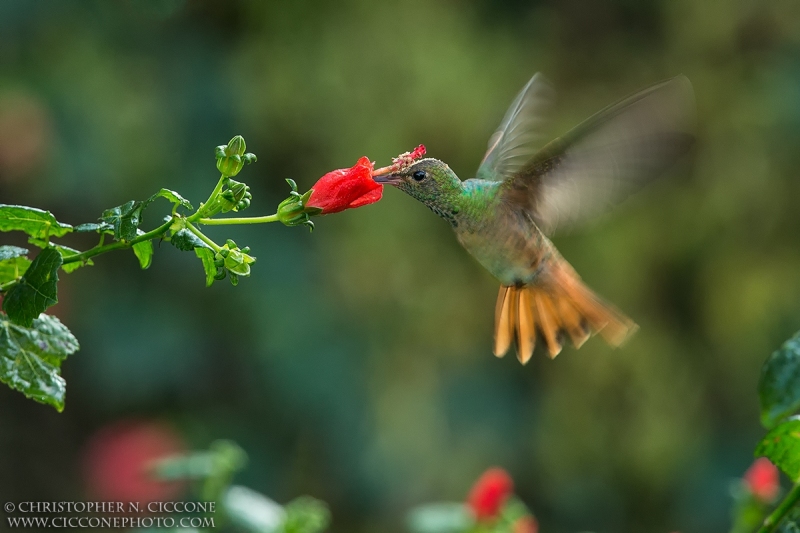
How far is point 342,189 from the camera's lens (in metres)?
0.99

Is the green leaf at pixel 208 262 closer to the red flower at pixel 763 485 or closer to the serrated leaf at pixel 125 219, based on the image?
the serrated leaf at pixel 125 219

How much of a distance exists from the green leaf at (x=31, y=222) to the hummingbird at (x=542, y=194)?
1.33 ft

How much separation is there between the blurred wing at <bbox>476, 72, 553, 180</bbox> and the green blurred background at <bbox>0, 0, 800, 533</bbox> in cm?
123

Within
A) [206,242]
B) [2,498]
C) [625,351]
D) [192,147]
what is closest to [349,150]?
[192,147]

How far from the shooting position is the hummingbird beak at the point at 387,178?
1.13 metres

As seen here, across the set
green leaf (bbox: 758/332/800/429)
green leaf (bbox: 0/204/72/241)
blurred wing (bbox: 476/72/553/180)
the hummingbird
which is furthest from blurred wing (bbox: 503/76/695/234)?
green leaf (bbox: 0/204/72/241)

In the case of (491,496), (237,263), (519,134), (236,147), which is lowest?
(491,496)

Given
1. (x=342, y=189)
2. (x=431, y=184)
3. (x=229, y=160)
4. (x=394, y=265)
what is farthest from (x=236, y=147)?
(x=394, y=265)

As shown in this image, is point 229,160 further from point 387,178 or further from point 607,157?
point 607,157

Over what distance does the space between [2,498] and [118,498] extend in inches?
32.0

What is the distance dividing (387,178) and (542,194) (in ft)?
0.81

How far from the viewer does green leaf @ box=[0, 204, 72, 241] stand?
0.83 meters

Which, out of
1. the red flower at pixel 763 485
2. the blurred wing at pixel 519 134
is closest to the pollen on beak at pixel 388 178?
the blurred wing at pixel 519 134

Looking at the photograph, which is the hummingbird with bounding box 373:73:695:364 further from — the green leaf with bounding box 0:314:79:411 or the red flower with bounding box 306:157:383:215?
the green leaf with bounding box 0:314:79:411
